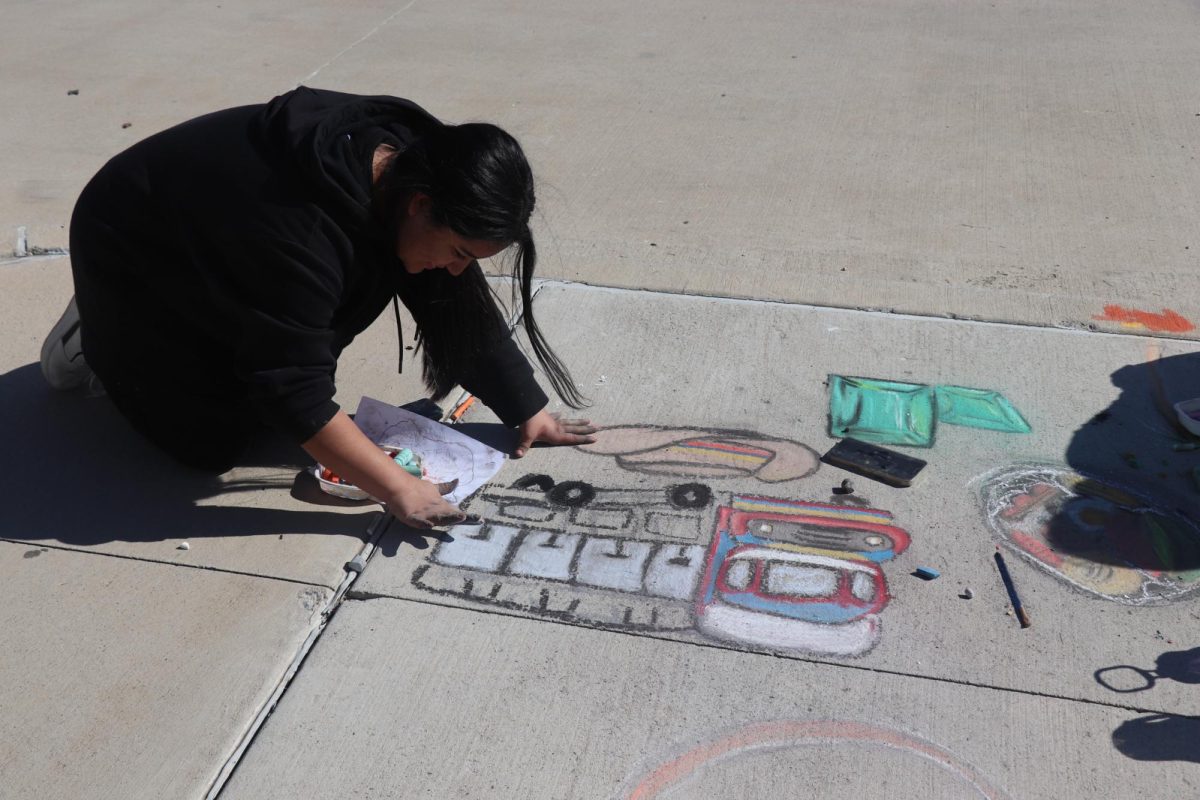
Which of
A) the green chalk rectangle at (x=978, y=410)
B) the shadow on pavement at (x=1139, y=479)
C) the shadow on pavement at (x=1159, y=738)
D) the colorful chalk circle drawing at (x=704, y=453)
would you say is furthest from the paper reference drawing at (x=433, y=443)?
the shadow on pavement at (x=1159, y=738)

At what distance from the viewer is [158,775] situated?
6.79 feet

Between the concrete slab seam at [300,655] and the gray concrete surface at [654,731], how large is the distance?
0.02m

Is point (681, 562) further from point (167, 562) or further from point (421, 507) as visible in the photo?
point (167, 562)

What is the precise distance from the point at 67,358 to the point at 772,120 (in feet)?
11.2

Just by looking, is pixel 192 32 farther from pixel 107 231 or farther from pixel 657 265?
pixel 107 231

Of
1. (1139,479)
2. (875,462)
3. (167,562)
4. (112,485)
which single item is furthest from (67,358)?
(1139,479)

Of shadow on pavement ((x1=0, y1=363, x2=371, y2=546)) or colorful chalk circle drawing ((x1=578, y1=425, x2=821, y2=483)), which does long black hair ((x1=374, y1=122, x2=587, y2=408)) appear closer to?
colorful chalk circle drawing ((x1=578, y1=425, x2=821, y2=483))

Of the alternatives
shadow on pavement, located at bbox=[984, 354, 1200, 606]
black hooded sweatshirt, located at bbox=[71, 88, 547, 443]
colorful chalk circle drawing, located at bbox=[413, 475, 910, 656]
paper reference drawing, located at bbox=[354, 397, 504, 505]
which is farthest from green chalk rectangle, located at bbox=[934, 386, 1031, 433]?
black hooded sweatshirt, located at bbox=[71, 88, 547, 443]

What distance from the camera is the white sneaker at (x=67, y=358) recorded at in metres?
3.08

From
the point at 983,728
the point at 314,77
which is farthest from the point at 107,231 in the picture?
the point at 314,77

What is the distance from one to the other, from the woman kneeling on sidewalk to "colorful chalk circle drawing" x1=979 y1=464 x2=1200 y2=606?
122 cm

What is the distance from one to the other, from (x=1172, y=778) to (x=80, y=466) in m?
2.67

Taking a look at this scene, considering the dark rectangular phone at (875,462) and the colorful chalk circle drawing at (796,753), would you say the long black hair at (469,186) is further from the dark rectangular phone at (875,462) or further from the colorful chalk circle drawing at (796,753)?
the colorful chalk circle drawing at (796,753)

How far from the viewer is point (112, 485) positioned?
2865mm
